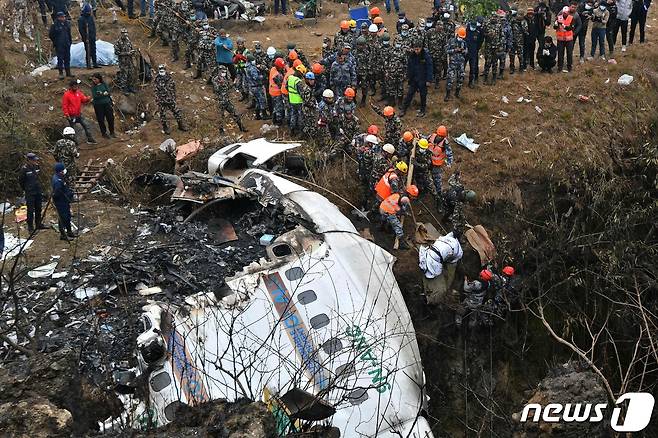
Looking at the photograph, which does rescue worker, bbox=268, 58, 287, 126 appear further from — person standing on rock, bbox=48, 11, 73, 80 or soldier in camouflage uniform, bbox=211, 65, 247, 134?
person standing on rock, bbox=48, 11, 73, 80

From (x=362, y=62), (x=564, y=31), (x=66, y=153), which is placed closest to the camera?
(x=66, y=153)

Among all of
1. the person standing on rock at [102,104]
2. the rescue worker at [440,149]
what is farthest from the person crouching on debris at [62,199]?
the rescue worker at [440,149]

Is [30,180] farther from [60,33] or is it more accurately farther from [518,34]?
[518,34]

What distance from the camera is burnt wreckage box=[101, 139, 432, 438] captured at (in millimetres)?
7047

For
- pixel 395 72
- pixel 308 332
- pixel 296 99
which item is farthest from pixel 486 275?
pixel 395 72

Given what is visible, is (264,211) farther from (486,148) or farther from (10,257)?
(486,148)

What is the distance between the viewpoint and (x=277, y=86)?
532 inches

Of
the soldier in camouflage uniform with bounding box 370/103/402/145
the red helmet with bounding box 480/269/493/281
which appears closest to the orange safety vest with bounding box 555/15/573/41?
the soldier in camouflage uniform with bounding box 370/103/402/145

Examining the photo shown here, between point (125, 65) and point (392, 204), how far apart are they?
323 inches

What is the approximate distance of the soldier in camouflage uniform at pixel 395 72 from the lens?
1384 centimetres

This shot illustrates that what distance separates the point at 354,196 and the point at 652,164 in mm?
5108

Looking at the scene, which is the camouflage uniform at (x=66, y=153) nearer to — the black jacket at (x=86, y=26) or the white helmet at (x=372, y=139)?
the black jacket at (x=86, y=26)

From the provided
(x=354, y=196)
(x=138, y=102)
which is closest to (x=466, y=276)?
(x=354, y=196)

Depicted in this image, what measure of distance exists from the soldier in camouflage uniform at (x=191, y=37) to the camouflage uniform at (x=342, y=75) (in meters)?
4.80
